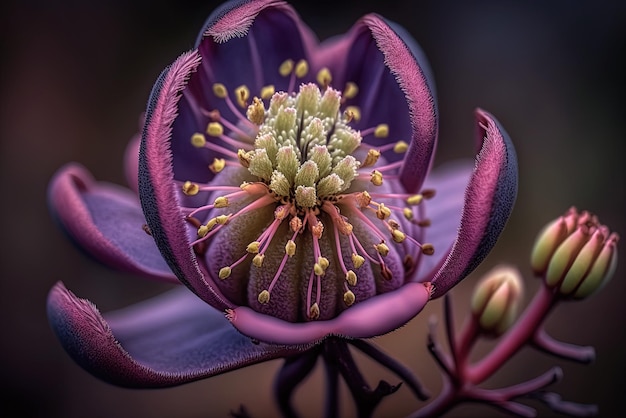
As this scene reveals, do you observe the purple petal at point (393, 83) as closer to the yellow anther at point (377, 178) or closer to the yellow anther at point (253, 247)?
the yellow anther at point (377, 178)

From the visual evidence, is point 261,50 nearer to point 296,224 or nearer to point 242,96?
point 242,96

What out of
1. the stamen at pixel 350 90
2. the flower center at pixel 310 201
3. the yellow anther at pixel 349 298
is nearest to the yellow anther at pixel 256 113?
the flower center at pixel 310 201

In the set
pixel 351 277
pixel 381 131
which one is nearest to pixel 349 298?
pixel 351 277

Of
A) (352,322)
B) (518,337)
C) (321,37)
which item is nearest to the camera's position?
(352,322)

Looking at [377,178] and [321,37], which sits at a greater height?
[321,37]

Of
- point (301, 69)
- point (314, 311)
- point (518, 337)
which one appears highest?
point (301, 69)

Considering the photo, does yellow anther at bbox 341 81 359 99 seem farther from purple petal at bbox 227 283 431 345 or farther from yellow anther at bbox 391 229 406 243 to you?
purple petal at bbox 227 283 431 345

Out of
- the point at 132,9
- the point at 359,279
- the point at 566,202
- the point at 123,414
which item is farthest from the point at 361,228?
the point at 132,9
